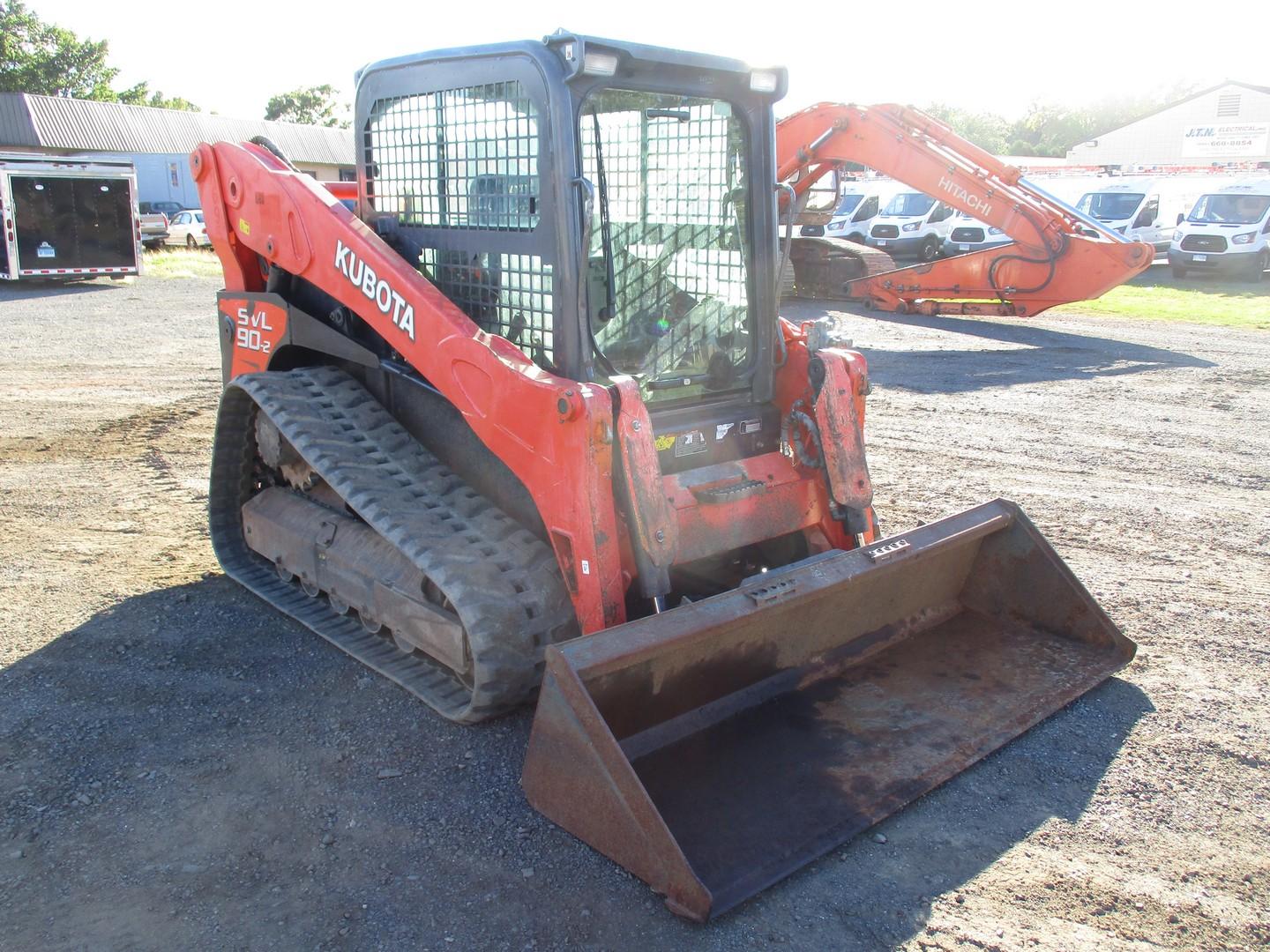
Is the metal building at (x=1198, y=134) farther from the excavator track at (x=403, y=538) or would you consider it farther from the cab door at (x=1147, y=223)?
the excavator track at (x=403, y=538)

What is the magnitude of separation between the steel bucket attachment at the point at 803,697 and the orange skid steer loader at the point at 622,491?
13 millimetres

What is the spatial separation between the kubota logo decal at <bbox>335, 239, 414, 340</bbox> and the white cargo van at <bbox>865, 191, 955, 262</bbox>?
73.3ft

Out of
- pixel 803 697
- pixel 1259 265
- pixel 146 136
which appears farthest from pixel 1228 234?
pixel 146 136

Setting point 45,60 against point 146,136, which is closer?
point 146,136

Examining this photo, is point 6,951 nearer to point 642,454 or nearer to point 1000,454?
point 642,454

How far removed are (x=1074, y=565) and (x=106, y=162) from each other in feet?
64.2

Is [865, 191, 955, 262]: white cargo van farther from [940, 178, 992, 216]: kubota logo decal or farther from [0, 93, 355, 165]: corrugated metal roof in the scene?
[0, 93, 355, 165]: corrugated metal roof

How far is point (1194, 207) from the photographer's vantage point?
23312 mm

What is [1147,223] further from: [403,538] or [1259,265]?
[403,538]

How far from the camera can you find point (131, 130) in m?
40.8

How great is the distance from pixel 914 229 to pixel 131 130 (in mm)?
30506

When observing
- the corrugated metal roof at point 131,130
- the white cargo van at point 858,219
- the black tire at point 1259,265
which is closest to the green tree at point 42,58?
the corrugated metal roof at point 131,130

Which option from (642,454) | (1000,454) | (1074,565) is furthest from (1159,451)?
(642,454)

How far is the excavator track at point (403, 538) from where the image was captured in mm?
3879
